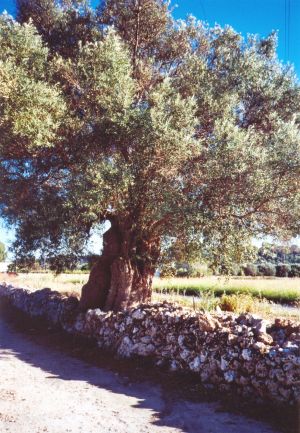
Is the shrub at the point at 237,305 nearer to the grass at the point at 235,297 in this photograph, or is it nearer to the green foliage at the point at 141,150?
the grass at the point at 235,297

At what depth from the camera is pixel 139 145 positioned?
12.7 m

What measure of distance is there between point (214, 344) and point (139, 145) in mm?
7059

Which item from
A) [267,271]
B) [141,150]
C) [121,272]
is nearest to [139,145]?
[141,150]

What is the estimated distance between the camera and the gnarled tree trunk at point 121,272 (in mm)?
15375

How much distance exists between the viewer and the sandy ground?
7469mm

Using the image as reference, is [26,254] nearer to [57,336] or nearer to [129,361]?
[57,336]

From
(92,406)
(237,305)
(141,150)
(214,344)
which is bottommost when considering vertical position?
(92,406)

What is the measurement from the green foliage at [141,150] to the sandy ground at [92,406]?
16.3 feet

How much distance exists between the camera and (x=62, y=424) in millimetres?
7500

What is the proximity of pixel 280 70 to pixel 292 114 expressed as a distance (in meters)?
2.18

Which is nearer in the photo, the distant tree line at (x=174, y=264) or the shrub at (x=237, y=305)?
the distant tree line at (x=174, y=264)

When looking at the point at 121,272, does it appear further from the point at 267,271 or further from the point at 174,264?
the point at 267,271

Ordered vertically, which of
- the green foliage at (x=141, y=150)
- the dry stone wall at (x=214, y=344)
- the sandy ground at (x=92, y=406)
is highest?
the green foliage at (x=141, y=150)

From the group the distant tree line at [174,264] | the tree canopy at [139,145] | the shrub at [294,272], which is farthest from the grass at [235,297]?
the shrub at [294,272]
